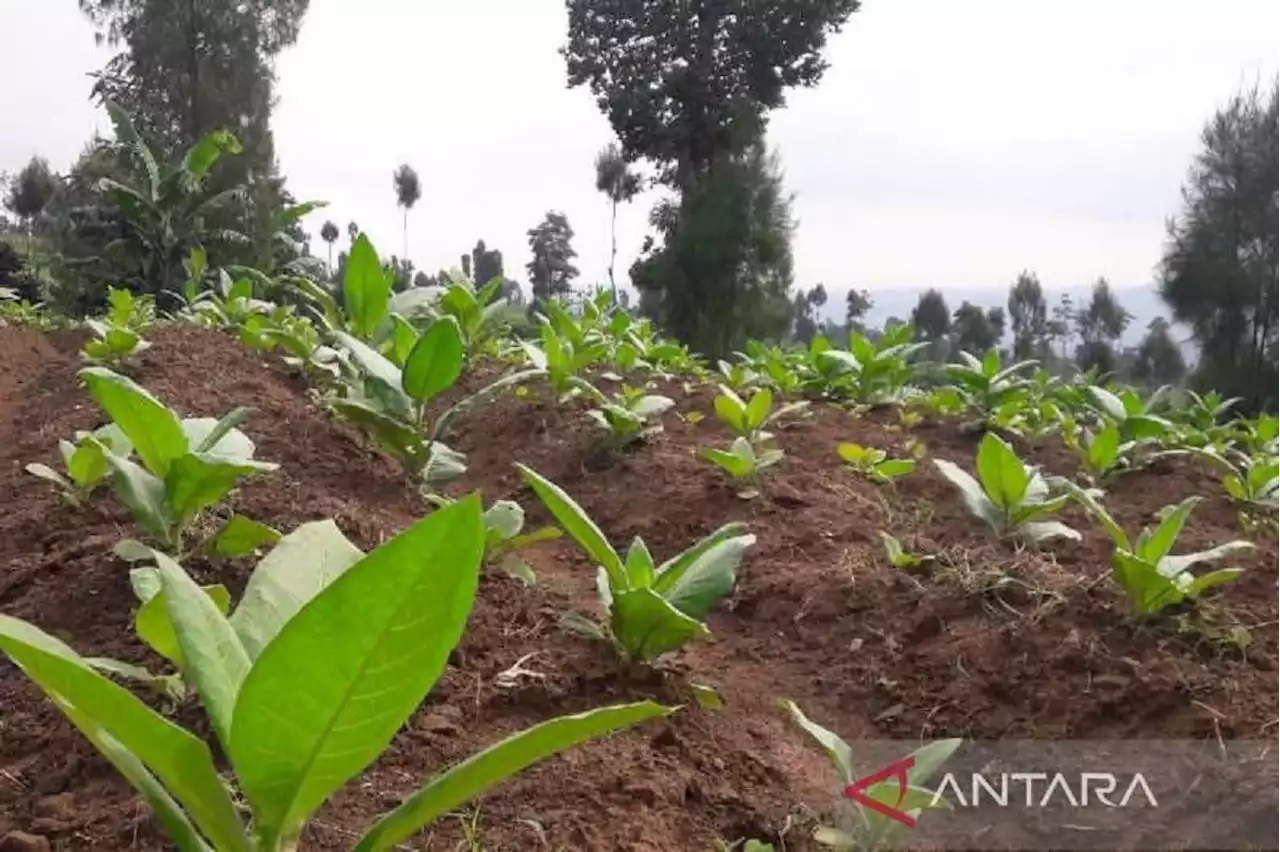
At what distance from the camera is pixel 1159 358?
21.2m

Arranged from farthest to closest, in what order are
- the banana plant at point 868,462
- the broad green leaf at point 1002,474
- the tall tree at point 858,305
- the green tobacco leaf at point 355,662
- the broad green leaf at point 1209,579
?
the tall tree at point 858,305 → the banana plant at point 868,462 → the broad green leaf at point 1002,474 → the broad green leaf at point 1209,579 → the green tobacco leaf at point 355,662

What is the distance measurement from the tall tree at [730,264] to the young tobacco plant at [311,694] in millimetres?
17306

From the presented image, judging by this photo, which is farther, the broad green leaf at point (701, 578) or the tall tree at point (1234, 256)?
the tall tree at point (1234, 256)

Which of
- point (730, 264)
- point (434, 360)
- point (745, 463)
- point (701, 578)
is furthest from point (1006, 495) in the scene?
point (730, 264)

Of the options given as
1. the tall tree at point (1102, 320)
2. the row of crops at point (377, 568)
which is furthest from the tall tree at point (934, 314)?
the row of crops at point (377, 568)

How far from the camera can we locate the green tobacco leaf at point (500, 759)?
861 mm

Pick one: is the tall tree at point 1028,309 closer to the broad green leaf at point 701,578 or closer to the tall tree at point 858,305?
the tall tree at point 858,305

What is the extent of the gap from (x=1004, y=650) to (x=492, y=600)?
3.11ft

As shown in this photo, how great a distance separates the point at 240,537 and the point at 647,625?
68cm

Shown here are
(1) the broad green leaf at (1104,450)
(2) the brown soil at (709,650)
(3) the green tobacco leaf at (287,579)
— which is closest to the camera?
(3) the green tobacco leaf at (287,579)

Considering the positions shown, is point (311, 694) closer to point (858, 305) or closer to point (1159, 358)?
point (1159, 358)

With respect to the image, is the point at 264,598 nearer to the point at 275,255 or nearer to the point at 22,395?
the point at 22,395

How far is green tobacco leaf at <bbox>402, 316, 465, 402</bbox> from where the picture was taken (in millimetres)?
2557

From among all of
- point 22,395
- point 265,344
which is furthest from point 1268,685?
point 22,395
